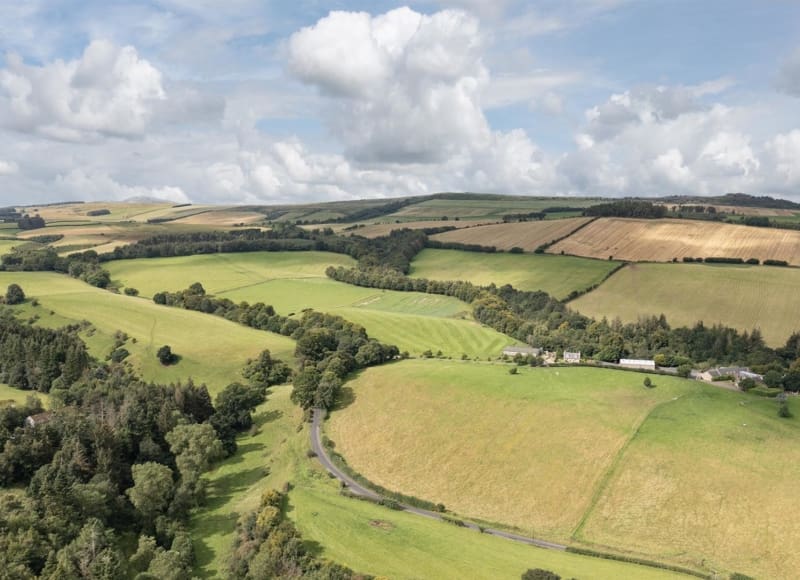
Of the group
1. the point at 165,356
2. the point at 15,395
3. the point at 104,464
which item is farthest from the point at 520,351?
the point at 15,395

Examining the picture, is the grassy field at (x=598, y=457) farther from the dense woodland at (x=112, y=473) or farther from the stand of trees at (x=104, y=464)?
the stand of trees at (x=104, y=464)

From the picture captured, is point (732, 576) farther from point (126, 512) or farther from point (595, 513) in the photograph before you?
point (126, 512)

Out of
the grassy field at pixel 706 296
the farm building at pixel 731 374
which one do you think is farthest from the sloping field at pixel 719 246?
the farm building at pixel 731 374

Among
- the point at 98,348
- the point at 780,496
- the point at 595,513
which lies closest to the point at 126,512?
the point at 595,513

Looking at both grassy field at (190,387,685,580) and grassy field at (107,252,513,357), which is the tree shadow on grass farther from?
grassy field at (107,252,513,357)

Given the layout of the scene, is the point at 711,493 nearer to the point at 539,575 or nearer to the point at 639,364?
the point at 539,575

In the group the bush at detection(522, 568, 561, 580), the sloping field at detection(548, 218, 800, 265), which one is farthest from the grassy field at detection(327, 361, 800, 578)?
the sloping field at detection(548, 218, 800, 265)
